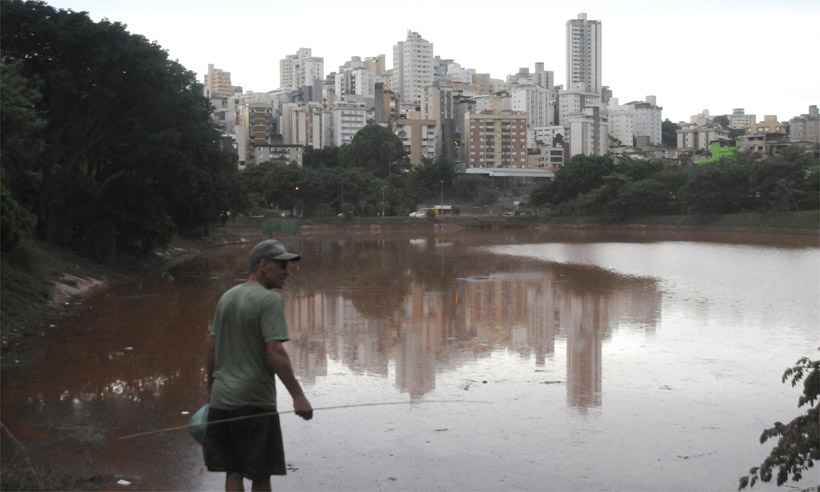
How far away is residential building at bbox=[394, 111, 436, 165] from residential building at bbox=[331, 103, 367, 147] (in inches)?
268

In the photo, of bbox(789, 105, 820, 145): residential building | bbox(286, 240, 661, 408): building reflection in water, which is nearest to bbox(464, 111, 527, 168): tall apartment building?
bbox(789, 105, 820, 145): residential building

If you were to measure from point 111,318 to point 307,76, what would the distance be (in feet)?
605

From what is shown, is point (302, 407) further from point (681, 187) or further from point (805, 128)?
point (805, 128)

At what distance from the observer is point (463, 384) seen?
9.96 m

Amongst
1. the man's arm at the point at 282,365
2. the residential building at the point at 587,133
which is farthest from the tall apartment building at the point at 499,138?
the man's arm at the point at 282,365

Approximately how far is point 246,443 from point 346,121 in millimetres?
116201

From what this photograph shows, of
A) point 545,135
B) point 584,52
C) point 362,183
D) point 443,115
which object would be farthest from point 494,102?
point 362,183

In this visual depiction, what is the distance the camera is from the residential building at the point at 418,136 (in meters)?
112

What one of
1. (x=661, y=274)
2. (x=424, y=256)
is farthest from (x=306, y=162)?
(x=661, y=274)

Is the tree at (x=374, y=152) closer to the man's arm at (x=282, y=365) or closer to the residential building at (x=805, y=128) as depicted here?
the residential building at (x=805, y=128)

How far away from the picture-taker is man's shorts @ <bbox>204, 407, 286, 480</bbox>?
440 centimetres

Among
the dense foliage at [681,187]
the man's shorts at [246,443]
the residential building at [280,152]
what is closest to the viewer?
the man's shorts at [246,443]

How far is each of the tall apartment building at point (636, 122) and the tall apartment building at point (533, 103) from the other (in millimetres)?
12124

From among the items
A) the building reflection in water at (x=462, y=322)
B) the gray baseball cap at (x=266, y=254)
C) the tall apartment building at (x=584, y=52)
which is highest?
the tall apartment building at (x=584, y=52)
